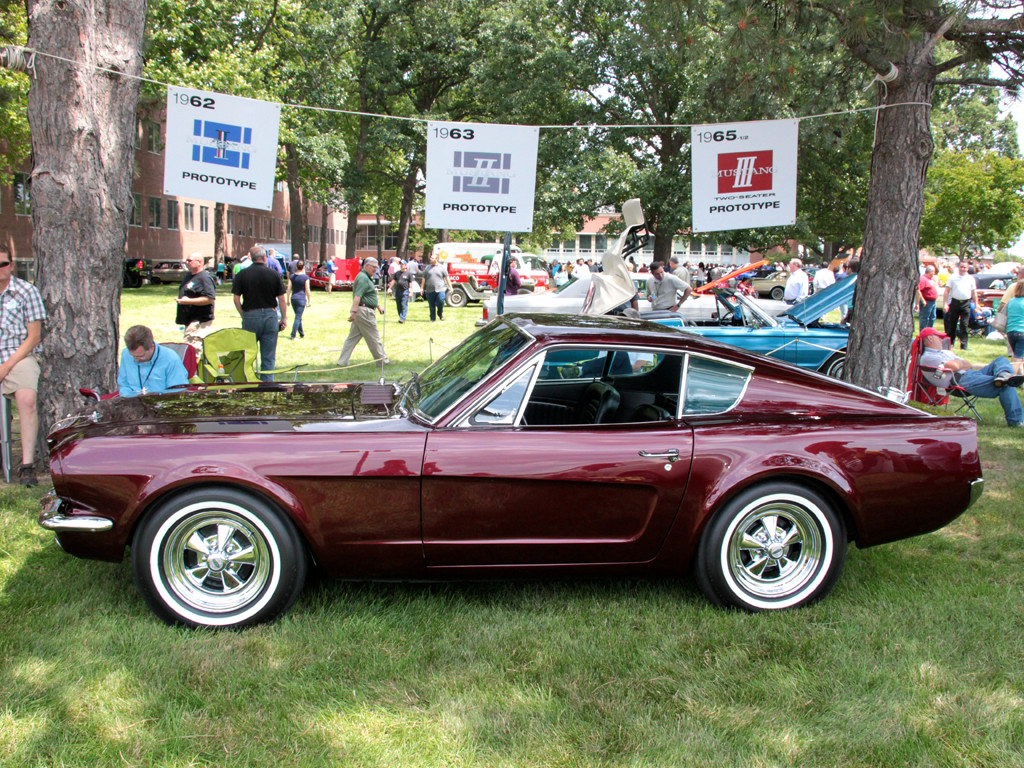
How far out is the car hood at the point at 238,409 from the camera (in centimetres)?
392

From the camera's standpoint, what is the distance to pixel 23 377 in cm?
598

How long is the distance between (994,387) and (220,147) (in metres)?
7.52

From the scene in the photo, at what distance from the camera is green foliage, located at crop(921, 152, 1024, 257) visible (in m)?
40.8

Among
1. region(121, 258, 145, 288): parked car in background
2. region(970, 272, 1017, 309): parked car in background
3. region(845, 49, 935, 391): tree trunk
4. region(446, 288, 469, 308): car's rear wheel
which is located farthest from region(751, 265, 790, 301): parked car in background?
region(845, 49, 935, 391): tree trunk

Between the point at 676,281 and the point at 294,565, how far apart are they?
9.79 meters

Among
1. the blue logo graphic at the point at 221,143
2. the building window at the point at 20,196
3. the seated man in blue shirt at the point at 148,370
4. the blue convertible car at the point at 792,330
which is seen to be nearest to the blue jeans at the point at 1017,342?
the blue convertible car at the point at 792,330

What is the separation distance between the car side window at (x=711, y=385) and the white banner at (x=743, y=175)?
3.94m

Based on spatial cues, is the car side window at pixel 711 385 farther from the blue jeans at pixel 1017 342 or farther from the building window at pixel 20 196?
the building window at pixel 20 196

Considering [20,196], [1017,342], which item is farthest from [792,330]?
[20,196]

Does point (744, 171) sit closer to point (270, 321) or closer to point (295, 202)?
point (270, 321)

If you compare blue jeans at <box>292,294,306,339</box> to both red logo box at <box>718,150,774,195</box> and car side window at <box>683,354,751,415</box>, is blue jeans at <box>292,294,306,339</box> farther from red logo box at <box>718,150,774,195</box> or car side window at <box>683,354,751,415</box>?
car side window at <box>683,354,751,415</box>

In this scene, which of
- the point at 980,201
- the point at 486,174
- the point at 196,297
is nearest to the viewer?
the point at 486,174

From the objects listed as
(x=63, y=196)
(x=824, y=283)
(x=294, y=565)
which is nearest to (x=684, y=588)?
(x=294, y=565)

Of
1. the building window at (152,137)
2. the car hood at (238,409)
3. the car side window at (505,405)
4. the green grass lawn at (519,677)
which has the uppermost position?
the building window at (152,137)
